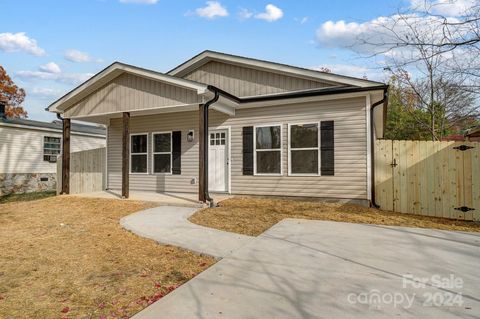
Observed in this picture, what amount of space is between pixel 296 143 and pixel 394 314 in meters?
6.69

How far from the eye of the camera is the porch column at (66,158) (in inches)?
407

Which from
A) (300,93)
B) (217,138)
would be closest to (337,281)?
(300,93)

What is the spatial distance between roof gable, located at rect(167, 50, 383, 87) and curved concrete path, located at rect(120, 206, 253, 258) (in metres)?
4.95

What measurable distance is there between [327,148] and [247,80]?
3460 mm

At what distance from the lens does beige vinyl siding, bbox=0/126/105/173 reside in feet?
47.7

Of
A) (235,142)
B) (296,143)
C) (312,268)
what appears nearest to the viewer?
(312,268)

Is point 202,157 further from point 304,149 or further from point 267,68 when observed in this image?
point 267,68

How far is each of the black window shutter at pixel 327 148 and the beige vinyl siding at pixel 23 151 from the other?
14559 millimetres

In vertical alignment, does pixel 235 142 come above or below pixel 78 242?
above

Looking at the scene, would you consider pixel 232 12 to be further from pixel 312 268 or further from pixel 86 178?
pixel 312 268

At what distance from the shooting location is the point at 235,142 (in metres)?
9.83

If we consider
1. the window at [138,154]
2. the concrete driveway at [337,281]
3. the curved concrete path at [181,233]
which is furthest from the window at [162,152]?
the concrete driveway at [337,281]

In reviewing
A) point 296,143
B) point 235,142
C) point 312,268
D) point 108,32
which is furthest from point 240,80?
point 312,268

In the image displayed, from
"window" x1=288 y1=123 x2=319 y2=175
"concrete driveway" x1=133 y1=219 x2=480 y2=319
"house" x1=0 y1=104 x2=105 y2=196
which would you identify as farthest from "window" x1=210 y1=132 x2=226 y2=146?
"house" x1=0 y1=104 x2=105 y2=196
